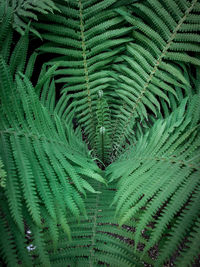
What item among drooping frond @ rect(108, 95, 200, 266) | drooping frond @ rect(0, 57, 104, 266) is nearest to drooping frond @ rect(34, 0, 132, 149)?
drooping frond @ rect(0, 57, 104, 266)

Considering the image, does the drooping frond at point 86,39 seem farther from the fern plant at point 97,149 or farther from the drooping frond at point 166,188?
the drooping frond at point 166,188

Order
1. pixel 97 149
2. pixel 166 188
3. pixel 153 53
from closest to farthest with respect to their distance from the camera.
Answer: pixel 166 188
pixel 153 53
pixel 97 149

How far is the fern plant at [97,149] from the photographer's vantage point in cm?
103

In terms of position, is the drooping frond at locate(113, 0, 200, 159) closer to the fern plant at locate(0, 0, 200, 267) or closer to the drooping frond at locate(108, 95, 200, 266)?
the fern plant at locate(0, 0, 200, 267)

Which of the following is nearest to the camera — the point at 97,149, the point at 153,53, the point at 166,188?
the point at 166,188

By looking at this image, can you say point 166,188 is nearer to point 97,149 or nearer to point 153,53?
point 97,149

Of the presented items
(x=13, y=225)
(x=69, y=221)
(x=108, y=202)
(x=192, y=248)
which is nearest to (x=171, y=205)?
(x=192, y=248)

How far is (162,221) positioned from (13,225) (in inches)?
30.8

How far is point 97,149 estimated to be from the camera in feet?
6.71

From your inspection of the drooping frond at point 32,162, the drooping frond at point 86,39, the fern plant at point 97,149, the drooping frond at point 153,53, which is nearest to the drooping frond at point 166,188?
the fern plant at point 97,149

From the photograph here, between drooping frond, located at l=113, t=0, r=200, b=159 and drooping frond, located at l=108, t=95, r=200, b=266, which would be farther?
drooping frond, located at l=113, t=0, r=200, b=159

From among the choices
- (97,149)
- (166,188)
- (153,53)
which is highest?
(153,53)

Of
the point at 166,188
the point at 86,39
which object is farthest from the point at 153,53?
the point at 166,188

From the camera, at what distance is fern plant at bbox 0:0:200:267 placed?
3.36 feet
